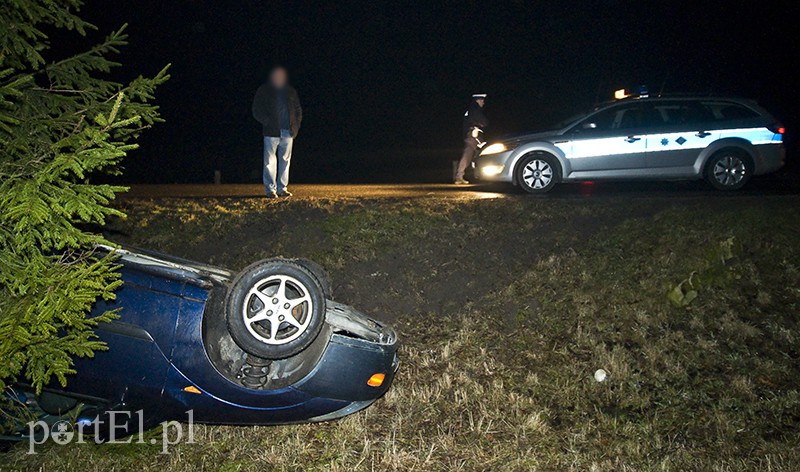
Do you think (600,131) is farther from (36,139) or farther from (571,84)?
(571,84)

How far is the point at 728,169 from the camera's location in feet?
39.6

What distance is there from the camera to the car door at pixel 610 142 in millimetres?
12016

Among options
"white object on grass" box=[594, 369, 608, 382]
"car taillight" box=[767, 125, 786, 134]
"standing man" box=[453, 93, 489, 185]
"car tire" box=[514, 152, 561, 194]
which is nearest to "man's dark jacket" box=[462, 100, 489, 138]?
"standing man" box=[453, 93, 489, 185]

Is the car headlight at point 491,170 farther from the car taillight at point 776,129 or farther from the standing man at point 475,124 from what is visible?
the car taillight at point 776,129

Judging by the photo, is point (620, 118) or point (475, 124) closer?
point (620, 118)

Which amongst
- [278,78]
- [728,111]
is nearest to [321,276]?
[278,78]

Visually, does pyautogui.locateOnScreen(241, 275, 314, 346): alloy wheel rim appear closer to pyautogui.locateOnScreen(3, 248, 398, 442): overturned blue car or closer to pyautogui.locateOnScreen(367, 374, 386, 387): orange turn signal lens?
pyautogui.locateOnScreen(3, 248, 398, 442): overturned blue car

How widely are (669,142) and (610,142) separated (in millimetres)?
947

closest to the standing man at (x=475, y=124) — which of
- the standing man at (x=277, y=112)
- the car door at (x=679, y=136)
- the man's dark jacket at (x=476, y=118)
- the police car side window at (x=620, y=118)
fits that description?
the man's dark jacket at (x=476, y=118)

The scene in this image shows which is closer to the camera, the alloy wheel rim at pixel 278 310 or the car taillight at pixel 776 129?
the alloy wheel rim at pixel 278 310

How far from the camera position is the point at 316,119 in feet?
167

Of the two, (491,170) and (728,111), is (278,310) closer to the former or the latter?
(491,170)

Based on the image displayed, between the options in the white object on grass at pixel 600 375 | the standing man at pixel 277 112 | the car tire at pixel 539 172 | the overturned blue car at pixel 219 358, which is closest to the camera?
the overturned blue car at pixel 219 358

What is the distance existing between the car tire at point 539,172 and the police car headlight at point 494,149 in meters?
0.42
